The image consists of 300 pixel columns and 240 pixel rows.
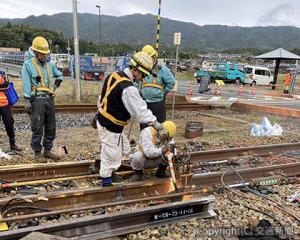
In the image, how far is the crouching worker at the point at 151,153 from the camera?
493 centimetres

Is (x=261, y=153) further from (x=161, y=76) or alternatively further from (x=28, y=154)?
(x=28, y=154)

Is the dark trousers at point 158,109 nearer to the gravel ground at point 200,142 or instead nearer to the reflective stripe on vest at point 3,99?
the gravel ground at point 200,142

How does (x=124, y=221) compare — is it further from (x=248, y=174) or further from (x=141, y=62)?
(x=248, y=174)

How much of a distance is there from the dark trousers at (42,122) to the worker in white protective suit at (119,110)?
1777 millimetres

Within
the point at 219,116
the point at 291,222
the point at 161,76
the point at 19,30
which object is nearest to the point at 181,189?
the point at 291,222

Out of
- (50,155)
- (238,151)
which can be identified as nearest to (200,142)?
(238,151)

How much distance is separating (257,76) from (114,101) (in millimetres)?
32565

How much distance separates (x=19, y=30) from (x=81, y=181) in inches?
3452

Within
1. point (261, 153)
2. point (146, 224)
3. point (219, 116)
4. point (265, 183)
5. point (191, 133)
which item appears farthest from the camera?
point (219, 116)

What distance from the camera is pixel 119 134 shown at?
463 cm

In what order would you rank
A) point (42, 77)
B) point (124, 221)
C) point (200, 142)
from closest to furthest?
point (124, 221)
point (42, 77)
point (200, 142)

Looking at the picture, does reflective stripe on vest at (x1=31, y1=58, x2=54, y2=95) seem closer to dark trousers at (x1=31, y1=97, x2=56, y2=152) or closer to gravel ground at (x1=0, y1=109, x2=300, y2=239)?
dark trousers at (x1=31, y1=97, x2=56, y2=152)

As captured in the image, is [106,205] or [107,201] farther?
[107,201]

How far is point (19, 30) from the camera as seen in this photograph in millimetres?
84000
